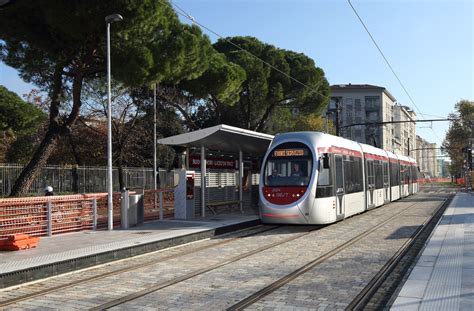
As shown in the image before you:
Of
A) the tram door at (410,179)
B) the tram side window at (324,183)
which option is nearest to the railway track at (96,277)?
the tram side window at (324,183)

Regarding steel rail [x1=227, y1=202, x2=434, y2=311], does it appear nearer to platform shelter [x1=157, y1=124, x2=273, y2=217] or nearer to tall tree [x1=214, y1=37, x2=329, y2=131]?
platform shelter [x1=157, y1=124, x2=273, y2=217]

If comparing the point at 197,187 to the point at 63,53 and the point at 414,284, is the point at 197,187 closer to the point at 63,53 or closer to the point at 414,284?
the point at 63,53

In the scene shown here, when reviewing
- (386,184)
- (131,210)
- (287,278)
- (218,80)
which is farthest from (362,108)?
(287,278)

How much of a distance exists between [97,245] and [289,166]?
6740mm

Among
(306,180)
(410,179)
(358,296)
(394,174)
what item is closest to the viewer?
(358,296)

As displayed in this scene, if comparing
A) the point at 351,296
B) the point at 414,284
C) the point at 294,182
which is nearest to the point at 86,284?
the point at 351,296

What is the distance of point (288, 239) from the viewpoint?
13.6 meters

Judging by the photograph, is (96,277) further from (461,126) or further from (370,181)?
(461,126)

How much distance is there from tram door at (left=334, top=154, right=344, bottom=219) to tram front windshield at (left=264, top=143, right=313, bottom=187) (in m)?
1.55

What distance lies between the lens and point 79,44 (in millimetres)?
19359

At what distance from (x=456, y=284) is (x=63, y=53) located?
17530 mm

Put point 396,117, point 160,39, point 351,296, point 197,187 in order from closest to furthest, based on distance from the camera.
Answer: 1. point 351,296
2. point 197,187
3. point 160,39
4. point 396,117

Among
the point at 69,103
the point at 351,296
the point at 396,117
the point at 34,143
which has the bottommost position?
the point at 351,296

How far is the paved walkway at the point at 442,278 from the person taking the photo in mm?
6145
